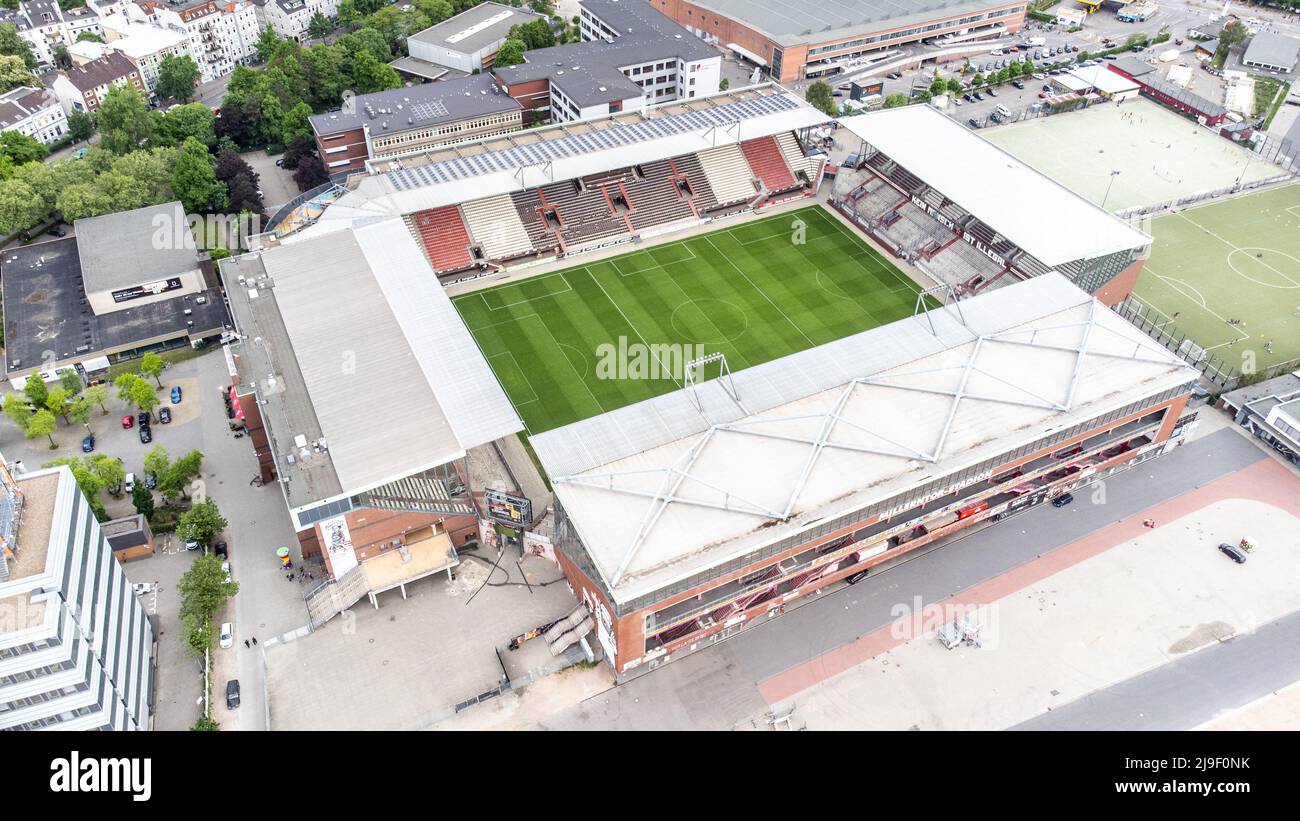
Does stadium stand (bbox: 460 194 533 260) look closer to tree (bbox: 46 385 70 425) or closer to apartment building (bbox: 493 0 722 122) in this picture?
apartment building (bbox: 493 0 722 122)

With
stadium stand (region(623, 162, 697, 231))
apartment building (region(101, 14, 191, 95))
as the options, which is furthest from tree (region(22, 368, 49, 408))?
apartment building (region(101, 14, 191, 95))

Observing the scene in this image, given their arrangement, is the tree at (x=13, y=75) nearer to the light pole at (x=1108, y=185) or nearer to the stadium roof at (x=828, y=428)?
the stadium roof at (x=828, y=428)

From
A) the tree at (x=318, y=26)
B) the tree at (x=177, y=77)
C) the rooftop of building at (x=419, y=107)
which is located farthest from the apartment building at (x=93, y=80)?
the rooftop of building at (x=419, y=107)

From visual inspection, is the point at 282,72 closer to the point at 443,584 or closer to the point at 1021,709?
the point at 443,584

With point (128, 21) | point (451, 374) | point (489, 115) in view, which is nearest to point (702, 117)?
point (489, 115)

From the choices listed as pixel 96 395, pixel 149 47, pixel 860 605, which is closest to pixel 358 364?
pixel 96 395

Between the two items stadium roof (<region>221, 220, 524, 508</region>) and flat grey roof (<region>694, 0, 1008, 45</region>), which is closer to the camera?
stadium roof (<region>221, 220, 524, 508</region>)
